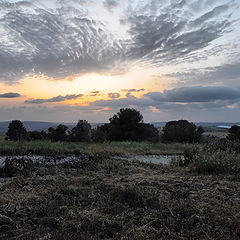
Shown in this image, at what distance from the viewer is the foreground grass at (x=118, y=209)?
2689 mm

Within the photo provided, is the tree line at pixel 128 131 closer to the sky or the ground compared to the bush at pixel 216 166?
closer to the sky

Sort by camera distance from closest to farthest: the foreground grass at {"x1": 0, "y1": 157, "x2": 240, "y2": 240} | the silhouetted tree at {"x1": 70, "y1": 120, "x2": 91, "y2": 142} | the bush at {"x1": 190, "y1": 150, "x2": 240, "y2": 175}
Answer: the foreground grass at {"x1": 0, "y1": 157, "x2": 240, "y2": 240}, the bush at {"x1": 190, "y1": 150, "x2": 240, "y2": 175}, the silhouetted tree at {"x1": 70, "y1": 120, "x2": 91, "y2": 142}

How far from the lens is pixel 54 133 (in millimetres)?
30328

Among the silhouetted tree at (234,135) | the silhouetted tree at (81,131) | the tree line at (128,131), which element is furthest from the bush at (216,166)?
the silhouetted tree at (81,131)

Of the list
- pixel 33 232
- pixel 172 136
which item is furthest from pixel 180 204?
pixel 172 136

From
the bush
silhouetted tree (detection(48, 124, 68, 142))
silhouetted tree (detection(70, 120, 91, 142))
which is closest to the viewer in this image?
the bush

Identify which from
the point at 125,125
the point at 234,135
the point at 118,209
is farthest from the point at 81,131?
the point at 118,209

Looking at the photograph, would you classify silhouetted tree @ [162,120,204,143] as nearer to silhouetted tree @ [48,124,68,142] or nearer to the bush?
silhouetted tree @ [48,124,68,142]

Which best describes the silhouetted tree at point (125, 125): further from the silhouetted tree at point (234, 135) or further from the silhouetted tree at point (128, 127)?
the silhouetted tree at point (234, 135)

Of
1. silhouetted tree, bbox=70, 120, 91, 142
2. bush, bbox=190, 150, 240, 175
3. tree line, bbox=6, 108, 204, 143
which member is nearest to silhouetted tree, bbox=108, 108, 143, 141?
tree line, bbox=6, 108, 204, 143

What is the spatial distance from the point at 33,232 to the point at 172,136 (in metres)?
27.5

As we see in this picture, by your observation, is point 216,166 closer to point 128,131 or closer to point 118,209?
point 118,209

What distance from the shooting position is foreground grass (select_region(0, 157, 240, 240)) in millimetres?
2689

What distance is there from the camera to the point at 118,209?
338 centimetres
